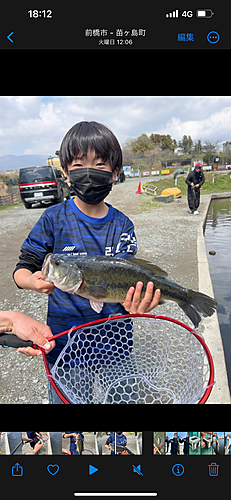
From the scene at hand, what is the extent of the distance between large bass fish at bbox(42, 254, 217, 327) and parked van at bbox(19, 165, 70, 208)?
8.40 meters

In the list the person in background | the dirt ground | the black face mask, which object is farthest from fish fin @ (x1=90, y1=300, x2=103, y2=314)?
the person in background

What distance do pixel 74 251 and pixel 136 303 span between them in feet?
1.75

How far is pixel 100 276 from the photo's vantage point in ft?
4.95

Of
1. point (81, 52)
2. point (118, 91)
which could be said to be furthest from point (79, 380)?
point (81, 52)

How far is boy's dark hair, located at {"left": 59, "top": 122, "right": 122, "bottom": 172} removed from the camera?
152cm

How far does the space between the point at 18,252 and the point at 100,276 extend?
702 centimetres
